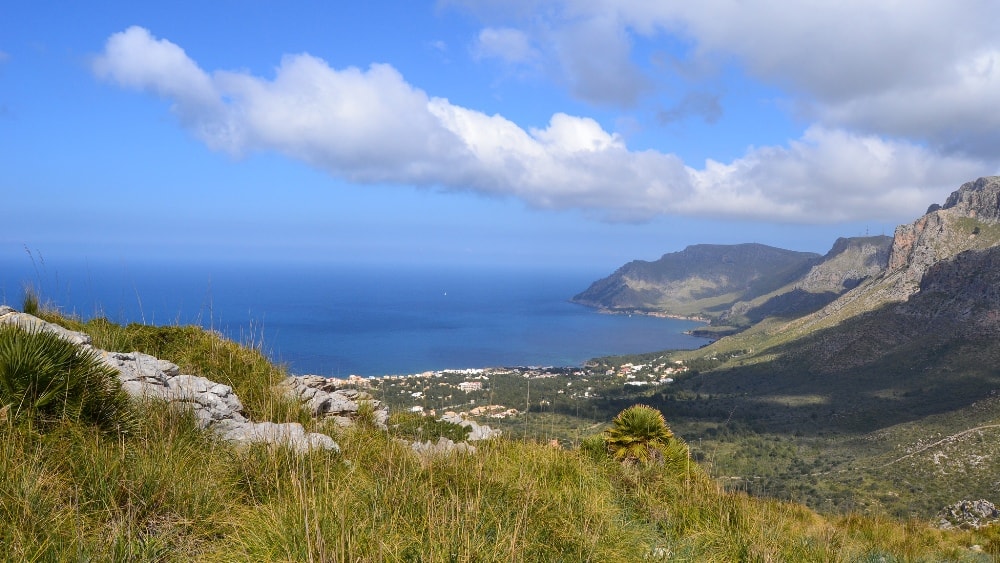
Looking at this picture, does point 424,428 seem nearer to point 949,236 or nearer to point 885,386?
point 885,386

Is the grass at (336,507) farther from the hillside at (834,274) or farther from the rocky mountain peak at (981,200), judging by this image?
the hillside at (834,274)

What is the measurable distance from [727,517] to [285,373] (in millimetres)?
6857

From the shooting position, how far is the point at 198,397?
614cm

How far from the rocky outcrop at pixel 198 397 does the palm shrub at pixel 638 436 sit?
487cm

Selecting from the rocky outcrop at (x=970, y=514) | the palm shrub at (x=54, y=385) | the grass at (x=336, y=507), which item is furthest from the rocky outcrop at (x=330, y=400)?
the rocky outcrop at (x=970, y=514)

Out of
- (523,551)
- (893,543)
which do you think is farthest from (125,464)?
(893,543)

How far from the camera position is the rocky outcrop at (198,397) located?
525 cm

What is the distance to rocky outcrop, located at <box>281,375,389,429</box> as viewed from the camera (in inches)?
309

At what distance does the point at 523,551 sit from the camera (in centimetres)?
330

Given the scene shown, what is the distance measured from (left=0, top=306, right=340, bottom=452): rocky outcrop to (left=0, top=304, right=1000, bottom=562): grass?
0.25 metres

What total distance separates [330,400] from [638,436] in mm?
5015

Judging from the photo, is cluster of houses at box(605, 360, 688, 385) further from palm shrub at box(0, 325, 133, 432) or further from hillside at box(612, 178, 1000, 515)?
palm shrub at box(0, 325, 133, 432)

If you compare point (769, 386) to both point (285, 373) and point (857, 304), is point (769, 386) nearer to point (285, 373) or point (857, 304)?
point (857, 304)

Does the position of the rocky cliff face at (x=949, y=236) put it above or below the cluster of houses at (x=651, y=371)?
above
